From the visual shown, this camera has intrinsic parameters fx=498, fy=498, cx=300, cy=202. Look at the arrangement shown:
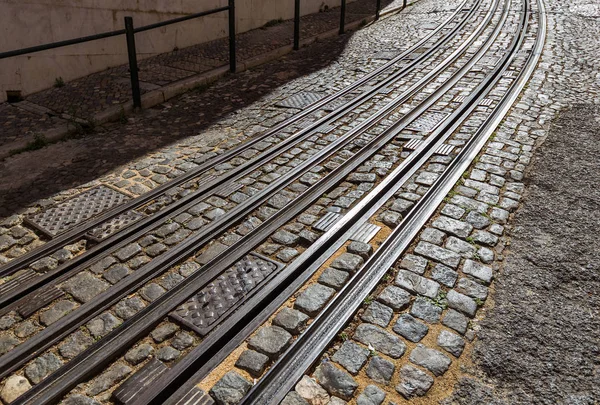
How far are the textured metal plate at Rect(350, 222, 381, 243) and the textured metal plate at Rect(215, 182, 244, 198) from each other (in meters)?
1.42

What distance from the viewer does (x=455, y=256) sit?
407cm

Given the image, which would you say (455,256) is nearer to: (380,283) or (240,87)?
(380,283)

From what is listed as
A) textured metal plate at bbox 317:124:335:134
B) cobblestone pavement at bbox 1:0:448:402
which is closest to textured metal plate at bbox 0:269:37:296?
cobblestone pavement at bbox 1:0:448:402

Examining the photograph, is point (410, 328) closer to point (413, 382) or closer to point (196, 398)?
point (413, 382)

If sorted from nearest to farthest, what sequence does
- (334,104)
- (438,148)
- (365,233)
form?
(365,233), (438,148), (334,104)

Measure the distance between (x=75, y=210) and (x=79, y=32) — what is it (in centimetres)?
477

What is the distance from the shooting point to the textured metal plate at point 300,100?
760 centimetres

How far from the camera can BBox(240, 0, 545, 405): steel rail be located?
289 cm

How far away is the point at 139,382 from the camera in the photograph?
2.94 meters

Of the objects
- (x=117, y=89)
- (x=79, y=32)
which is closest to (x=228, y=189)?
(x=117, y=89)

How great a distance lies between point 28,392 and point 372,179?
11.8 feet

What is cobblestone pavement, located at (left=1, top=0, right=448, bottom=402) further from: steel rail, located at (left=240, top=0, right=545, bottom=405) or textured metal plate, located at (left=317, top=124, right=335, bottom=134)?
steel rail, located at (left=240, top=0, right=545, bottom=405)

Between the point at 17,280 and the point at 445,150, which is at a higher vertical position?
the point at 445,150

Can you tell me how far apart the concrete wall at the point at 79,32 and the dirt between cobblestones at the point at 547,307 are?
7186 mm
